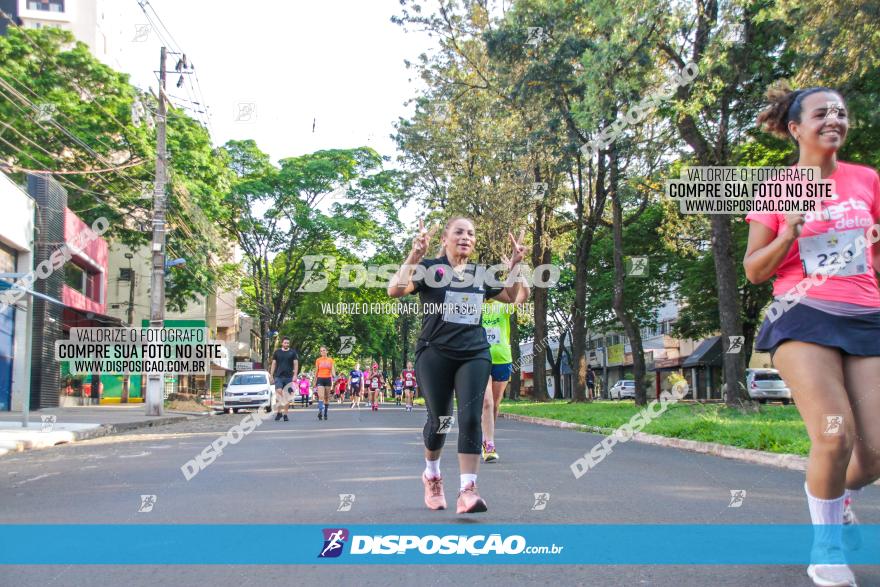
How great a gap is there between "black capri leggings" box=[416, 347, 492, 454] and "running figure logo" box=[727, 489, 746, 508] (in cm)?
195

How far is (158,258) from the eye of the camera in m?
23.6

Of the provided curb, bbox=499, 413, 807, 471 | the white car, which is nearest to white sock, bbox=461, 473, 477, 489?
curb, bbox=499, 413, 807, 471

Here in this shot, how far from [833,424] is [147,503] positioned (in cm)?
472

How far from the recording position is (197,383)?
52.4 meters

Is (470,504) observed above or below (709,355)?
below

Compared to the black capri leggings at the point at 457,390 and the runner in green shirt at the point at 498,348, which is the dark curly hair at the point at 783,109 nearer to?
the black capri leggings at the point at 457,390

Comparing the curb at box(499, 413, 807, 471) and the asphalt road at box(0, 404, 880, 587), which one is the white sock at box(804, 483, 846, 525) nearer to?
the asphalt road at box(0, 404, 880, 587)

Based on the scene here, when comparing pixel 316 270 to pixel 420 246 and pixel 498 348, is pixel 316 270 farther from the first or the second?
pixel 420 246

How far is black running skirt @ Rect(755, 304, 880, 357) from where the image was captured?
3492 millimetres

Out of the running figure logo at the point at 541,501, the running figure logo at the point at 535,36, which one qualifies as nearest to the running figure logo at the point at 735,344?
the running figure logo at the point at 535,36

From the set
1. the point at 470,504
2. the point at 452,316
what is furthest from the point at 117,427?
the point at 470,504

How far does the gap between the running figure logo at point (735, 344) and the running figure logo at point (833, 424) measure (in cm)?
1437

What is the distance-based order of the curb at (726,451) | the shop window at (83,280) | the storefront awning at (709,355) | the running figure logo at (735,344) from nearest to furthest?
the curb at (726,451) < the running figure logo at (735,344) < the shop window at (83,280) < the storefront awning at (709,355)

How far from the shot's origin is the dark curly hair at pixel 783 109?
392 cm
